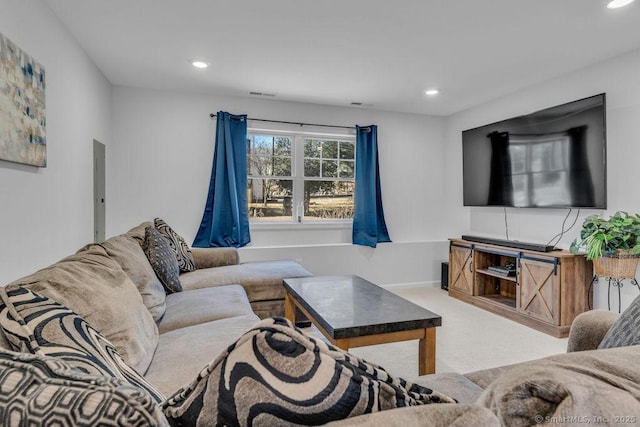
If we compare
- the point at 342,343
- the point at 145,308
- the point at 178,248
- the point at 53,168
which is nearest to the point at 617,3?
the point at 342,343

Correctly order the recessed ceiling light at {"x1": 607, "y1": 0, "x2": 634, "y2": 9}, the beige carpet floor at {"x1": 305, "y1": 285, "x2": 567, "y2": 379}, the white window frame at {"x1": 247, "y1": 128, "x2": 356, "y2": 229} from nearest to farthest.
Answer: the recessed ceiling light at {"x1": 607, "y1": 0, "x2": 634, "y2": 9} < the beige carpet floor at {"x1": 305, "y1": 285, "x2": 567, "y2": 379} < the white window frame at {"x1": 247, "y1": 128, "x2": 356, "y2": 229}

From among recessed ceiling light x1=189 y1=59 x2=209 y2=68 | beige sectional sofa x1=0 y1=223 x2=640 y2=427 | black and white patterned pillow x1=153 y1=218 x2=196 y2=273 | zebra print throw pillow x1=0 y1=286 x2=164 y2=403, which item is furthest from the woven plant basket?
recessed ceiling light x1=189 y1=59 x2=209 y2=68

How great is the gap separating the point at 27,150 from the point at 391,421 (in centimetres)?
239

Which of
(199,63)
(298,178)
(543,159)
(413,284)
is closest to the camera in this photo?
(199,63)

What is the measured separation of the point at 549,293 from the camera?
3.16 metres

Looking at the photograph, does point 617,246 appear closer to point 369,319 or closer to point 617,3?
point 617,3

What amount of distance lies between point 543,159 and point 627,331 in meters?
2.95

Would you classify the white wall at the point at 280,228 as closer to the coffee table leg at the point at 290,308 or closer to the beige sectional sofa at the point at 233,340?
the beige sectional sofa at the point at 233,340

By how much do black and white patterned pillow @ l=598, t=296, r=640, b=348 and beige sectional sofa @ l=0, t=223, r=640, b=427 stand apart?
0.30 meters

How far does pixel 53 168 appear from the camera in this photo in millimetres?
2373

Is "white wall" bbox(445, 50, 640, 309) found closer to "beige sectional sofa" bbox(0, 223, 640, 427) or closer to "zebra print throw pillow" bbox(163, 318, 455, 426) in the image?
"beige sectional sofa" bbox(0, 223, 640, 427)

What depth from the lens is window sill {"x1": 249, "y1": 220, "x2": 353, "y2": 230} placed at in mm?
4457

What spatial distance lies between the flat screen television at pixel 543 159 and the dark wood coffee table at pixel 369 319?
221 centimetres

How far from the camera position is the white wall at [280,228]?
397cm
